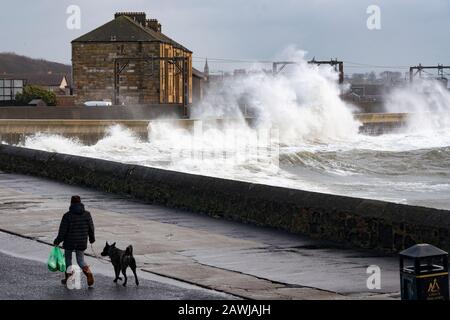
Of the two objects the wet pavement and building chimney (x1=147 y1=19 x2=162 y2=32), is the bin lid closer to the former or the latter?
the wet pavement

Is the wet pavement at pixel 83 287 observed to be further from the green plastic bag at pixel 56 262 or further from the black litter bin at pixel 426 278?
the black litter bin at pixel 426 278

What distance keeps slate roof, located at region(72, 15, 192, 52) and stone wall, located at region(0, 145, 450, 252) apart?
55897 millimetres

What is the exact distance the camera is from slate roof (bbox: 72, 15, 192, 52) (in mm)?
78125

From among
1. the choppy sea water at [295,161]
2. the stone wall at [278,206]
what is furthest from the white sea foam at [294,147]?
the stone wall at [278,206]

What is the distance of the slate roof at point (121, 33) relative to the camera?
78.1 metres

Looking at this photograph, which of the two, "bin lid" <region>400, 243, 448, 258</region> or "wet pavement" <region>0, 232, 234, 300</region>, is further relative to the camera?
"wet pavement" <region>0, 232, 234, 300</region>

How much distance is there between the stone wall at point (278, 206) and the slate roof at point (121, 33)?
5590 centimetres

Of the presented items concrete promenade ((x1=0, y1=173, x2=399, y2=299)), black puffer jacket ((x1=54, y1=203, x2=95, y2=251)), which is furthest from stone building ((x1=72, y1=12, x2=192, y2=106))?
black puffer jacket ((x1=54, y1=203, x2=95, y2=251))

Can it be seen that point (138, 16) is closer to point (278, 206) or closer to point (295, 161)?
point (295, 161)

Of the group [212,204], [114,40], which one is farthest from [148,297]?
[114,40]

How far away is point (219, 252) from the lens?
44.4ft

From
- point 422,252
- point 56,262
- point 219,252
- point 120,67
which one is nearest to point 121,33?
point 120,67

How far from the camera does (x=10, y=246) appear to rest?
45.6 ft

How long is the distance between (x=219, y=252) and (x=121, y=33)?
219ft
